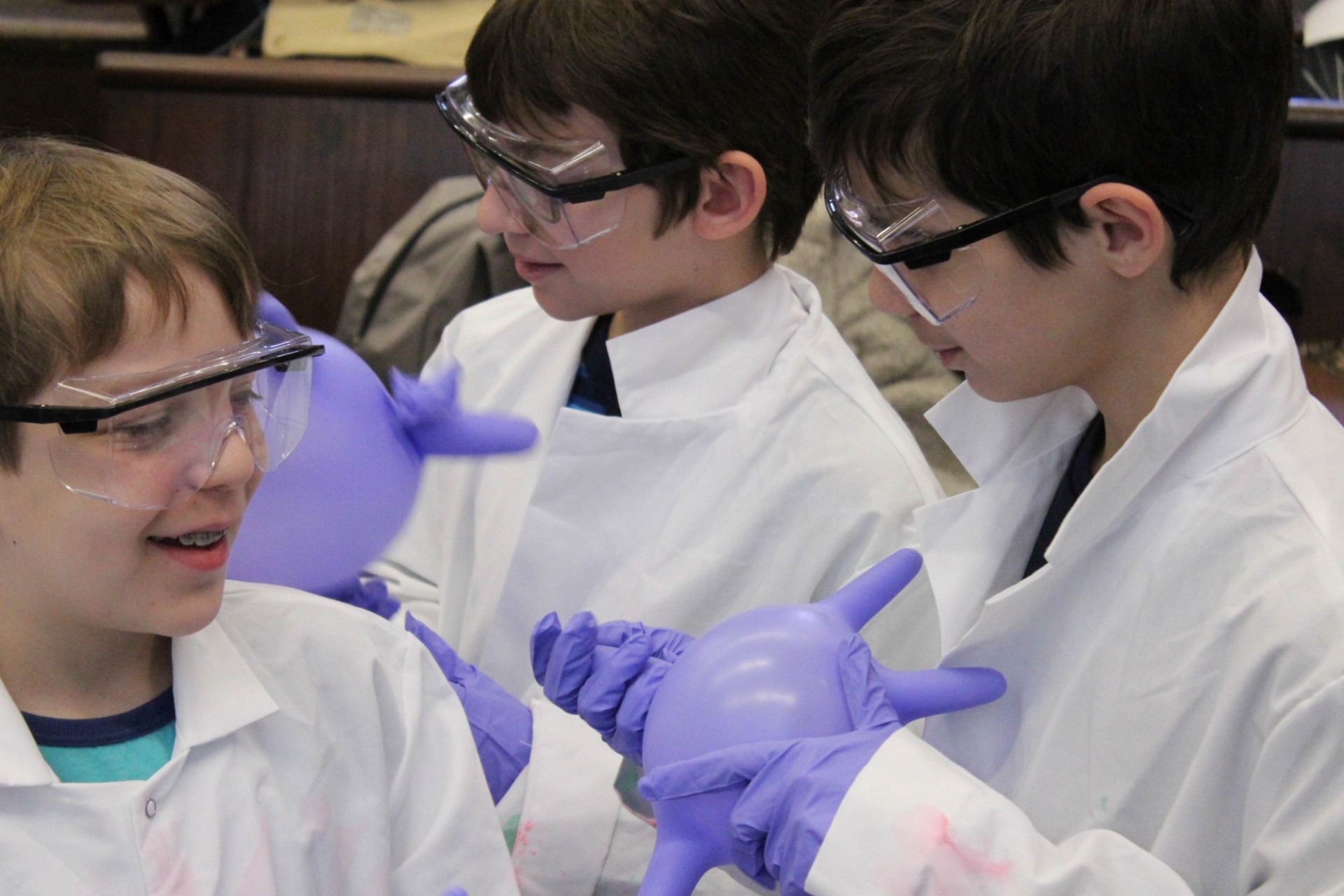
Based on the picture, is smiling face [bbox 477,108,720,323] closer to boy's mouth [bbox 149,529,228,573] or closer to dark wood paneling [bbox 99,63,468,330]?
boy's mouth [bbox 149,529,228,573]

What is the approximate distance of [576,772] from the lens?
4.63 feet

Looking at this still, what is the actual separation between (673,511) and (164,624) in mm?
654

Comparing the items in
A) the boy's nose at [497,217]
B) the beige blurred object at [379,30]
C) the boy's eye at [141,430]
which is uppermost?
the boy's eye at [141,430]

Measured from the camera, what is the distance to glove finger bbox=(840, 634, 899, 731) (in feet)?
3.56

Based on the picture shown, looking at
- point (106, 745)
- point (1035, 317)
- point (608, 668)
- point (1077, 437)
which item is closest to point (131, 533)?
point (106, 745)

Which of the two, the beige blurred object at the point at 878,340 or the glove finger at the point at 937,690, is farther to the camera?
the beige blurred object at the point at 878,340

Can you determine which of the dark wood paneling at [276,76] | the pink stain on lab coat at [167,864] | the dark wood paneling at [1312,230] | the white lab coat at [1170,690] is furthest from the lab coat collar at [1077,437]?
the dark wood paneling at [276,76]

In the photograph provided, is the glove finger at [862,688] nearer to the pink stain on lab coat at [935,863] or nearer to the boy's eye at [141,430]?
the pink stain on lab coat at [935,863]

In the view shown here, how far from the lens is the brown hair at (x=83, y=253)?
3.23ft

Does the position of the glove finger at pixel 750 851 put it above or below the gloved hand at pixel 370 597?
above

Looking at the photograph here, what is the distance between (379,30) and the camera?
271 centimetres

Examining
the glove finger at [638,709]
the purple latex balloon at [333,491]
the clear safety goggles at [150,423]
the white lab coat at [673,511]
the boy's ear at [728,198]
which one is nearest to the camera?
the clear safety goggles at [150,423]

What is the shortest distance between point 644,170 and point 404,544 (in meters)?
0.65

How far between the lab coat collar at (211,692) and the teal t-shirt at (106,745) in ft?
0.07
